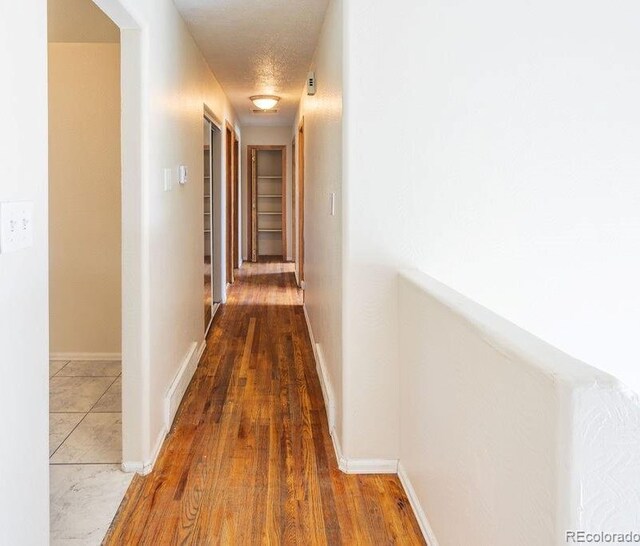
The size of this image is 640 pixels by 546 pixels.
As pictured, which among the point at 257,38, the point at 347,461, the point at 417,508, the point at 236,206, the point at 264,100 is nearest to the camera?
the point at 417,508

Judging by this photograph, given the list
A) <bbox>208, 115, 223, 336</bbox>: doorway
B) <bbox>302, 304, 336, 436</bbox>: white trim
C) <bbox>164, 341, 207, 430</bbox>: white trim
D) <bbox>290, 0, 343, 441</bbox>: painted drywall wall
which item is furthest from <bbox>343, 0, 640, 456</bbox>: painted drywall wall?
<bbox>208, 115, 223, 336</bbox>: doorway

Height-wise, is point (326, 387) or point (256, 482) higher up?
point (326, 387)

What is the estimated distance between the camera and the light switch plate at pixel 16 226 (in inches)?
50.0

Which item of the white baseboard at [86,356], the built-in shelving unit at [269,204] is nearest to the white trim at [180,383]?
the white baseboard at [86,356]

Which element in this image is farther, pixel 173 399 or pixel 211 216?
pixel 211 216

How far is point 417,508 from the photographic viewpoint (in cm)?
222

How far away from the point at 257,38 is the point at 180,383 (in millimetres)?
2246

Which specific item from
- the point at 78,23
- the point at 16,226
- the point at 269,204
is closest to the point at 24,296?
the point at 16,226

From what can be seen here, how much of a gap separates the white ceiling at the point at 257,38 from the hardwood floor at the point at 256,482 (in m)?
2.18

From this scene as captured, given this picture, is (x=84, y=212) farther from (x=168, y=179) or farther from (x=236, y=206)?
(x=236, y=206)

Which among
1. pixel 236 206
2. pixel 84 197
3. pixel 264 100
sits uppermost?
pixel 264 100

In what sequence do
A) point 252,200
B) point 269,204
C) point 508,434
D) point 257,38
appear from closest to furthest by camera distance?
1. point 508,434
2. point 257,38
3. point 252,200
4. point 269,204

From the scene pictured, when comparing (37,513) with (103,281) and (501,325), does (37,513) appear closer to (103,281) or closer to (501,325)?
(501,325)

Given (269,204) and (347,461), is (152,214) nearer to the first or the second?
(347,461)
